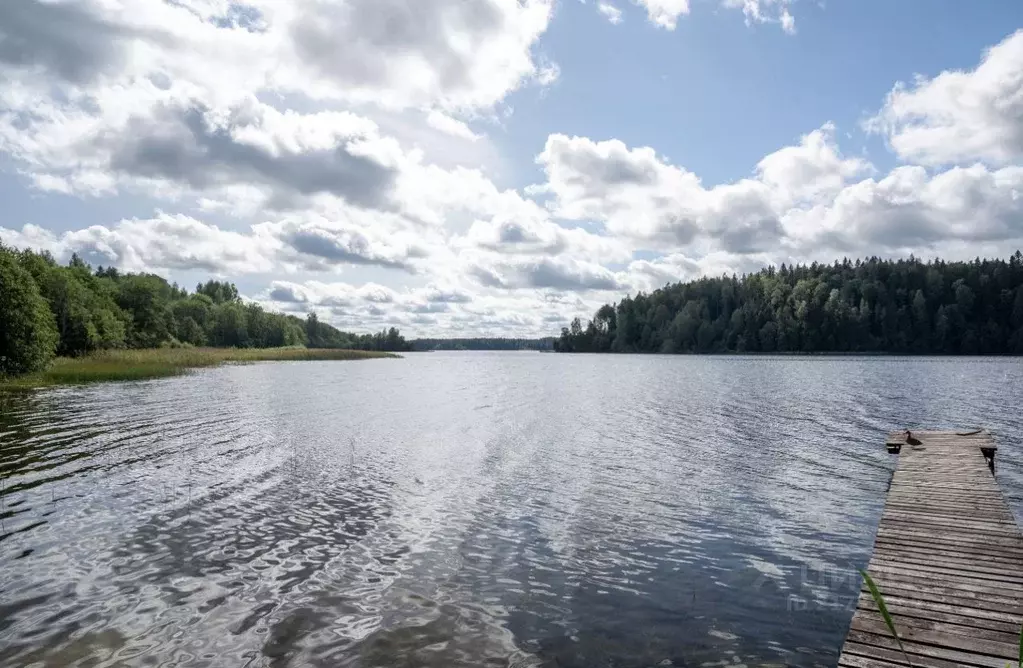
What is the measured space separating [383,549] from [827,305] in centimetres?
20576

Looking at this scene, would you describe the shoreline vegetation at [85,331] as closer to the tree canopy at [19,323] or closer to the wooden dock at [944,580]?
the tree canopy at [19,323]

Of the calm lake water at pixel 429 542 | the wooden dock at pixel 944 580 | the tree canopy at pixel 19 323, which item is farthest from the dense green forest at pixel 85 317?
the wooden dock at pixel 944 580

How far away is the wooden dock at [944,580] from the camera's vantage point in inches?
296

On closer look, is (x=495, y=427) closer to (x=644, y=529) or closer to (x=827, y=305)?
(x=644, y=529)

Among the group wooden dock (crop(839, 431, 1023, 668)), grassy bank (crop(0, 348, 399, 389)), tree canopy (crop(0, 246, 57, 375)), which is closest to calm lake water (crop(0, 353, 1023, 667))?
wooden dock (crop(839, 431, 1023, 668))

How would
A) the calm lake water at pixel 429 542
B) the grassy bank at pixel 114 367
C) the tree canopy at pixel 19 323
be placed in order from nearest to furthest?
the calm lake water at pixel 429 542
the tree canopy at pixel 19 323
the grassy bank at pixel 114 367

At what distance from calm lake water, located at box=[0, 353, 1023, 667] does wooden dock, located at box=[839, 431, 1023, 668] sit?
1.05 m

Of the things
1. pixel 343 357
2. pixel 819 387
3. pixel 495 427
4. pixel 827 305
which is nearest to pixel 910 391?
pixel 819 387

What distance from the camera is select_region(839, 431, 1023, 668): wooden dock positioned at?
296 inches

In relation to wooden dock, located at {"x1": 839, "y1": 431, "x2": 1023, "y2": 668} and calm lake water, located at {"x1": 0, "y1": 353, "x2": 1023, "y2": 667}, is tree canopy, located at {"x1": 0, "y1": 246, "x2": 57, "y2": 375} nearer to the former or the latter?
calm lake water, located at {"x1": 0, "y1": 353, "x2": 1023, "y2": 667}

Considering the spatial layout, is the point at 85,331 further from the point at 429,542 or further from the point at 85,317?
the point at 429,542

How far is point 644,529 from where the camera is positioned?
1470 cm

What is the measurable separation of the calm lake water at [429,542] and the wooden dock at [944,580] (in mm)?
1048

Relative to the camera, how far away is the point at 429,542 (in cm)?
1373
